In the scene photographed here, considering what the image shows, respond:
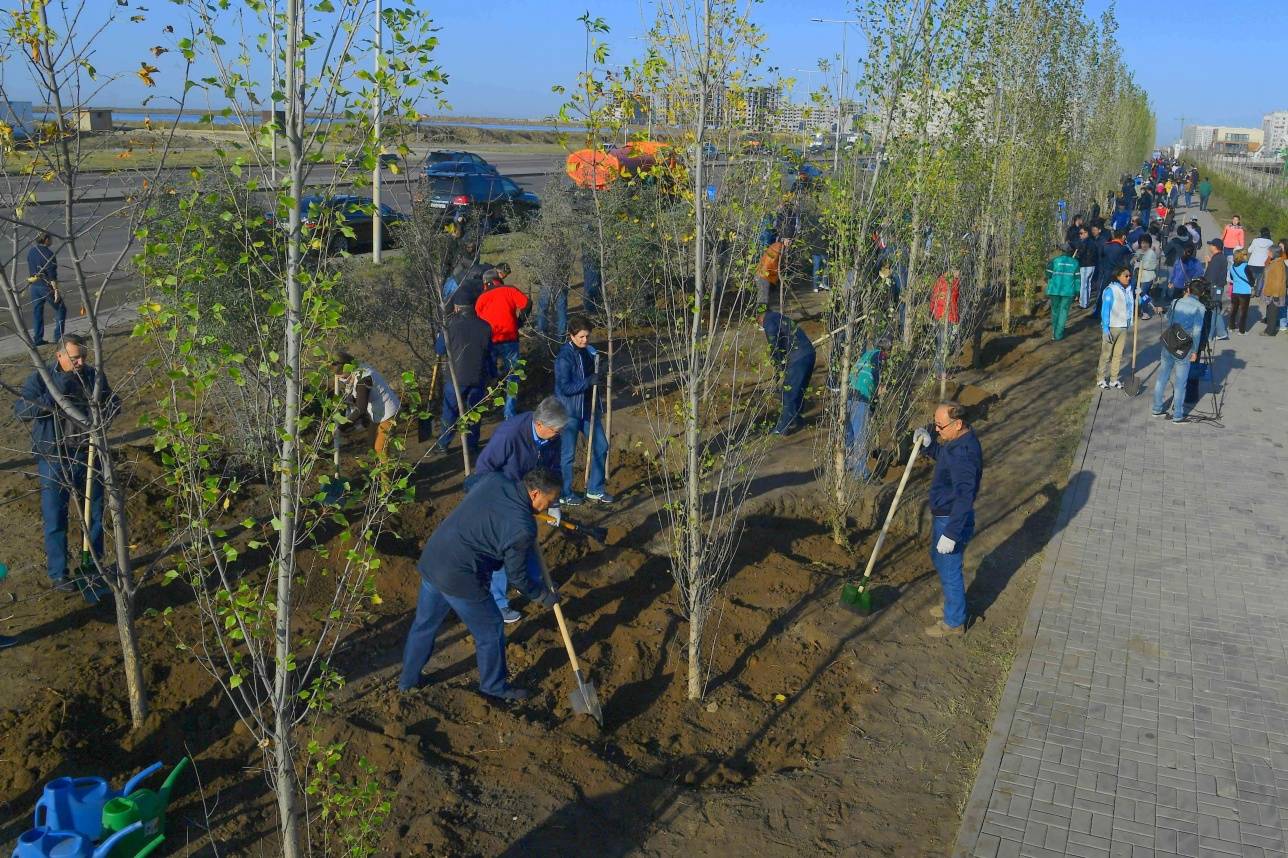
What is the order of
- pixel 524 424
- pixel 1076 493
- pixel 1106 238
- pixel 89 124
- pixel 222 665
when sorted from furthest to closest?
pixel 1106 238 < pixel 1076 493 < pixel 524 424 < pixel 222 665 < pixel 89 124

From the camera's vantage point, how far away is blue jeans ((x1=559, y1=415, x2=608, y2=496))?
8.59 metres

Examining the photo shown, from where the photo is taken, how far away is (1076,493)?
9727 millimetres

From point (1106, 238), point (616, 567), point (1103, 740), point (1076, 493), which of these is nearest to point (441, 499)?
point (616, 567)

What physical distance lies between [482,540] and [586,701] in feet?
3.67

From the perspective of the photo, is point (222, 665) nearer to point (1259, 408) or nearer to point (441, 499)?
point (441, 499)

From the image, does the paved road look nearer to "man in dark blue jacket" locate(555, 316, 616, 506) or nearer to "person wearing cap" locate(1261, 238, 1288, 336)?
A: "man in dark blue jacket" locate(555, 316, 616, 506)

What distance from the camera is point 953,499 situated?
666cm

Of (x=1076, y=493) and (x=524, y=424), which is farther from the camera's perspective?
(x=1076, y=493)

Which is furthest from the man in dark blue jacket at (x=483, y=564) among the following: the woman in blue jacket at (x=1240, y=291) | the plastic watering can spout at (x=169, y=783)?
the woman in blue jacket at (x=1240, y=291)

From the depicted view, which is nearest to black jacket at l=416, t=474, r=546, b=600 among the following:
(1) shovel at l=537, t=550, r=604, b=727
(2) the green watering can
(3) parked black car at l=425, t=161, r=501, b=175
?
(1) shovel at l=537, t=550, r=604, b=727

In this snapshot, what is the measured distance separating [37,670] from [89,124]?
313cm

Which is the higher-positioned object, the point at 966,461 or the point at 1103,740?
the point at 966,461

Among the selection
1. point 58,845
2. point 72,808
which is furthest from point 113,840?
point 72,808

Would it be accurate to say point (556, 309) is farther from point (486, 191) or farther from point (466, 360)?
point (486, 191)
